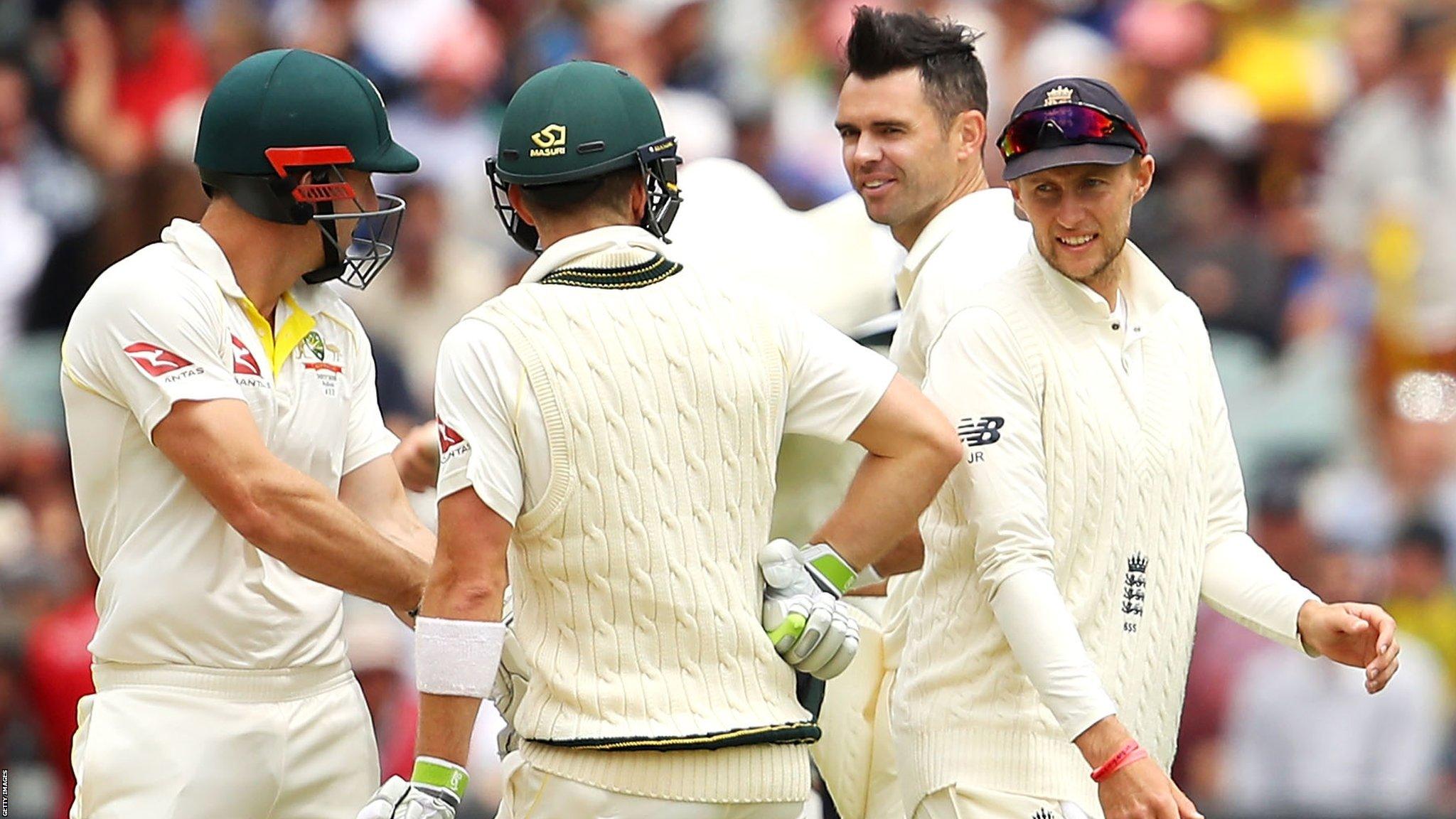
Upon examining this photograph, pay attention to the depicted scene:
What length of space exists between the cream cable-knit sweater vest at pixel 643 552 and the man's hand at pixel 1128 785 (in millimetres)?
572

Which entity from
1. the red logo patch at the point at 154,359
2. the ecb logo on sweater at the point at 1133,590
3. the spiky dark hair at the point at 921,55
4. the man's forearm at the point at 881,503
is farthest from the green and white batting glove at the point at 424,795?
the spiky dark hair at the point at 921,55

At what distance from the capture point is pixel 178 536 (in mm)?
4289

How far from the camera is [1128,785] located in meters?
3.99

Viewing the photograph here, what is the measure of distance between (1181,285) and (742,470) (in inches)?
236

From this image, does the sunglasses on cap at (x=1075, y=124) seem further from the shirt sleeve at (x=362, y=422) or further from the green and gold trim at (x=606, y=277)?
the shirt sleeve at (x=362, y=422)

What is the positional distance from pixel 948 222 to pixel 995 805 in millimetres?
1467

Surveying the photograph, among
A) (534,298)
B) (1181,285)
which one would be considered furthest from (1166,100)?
(534,298)

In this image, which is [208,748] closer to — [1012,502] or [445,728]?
[445,728]

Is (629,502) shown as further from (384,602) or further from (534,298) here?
(384,602)

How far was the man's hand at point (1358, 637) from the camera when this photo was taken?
428 cm

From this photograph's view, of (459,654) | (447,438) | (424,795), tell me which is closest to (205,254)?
(447,438)

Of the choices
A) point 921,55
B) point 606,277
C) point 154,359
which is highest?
point 921,55

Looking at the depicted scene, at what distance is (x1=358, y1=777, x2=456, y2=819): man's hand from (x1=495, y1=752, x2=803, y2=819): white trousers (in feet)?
0.49

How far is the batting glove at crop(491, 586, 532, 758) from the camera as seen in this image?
3983 mm
